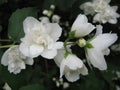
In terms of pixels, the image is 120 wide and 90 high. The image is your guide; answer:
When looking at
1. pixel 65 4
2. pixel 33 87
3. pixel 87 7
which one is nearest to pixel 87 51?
pixel 33 87

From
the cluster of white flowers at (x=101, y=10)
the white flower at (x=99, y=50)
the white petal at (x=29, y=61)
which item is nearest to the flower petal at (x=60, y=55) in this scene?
the white flower at (x=99, y=50)

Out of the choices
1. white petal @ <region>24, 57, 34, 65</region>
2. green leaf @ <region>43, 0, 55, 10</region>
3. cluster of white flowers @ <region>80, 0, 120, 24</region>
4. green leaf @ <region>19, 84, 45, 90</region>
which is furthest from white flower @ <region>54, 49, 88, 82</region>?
cluster of white flowers @ <region>80, 0, 120, 24</region>

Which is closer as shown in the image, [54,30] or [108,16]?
[54,30]

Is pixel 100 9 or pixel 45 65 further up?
pixel 100 9

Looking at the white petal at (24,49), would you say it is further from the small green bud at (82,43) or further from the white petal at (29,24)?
the small green bud at (82,43)

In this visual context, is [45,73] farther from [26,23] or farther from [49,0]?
[26,23]

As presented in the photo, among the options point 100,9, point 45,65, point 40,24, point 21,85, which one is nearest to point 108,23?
point 100,9

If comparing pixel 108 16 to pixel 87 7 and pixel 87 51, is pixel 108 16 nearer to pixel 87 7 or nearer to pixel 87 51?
pixel 87 7

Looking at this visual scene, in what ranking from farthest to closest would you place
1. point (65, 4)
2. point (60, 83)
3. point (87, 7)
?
1. point (60, 83)
2. point (87, 7)
3. point (65, 4)
